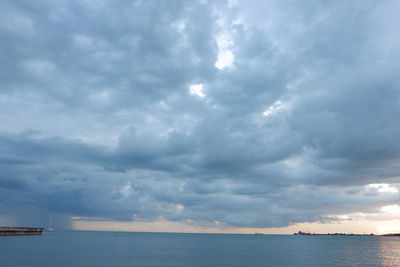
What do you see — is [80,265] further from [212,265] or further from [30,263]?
[212,265]

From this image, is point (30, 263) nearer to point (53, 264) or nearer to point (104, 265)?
point (53, 264)

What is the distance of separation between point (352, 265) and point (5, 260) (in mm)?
101697

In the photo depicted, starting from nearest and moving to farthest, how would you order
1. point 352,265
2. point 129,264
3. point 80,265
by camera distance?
point 80,265
point 129,264
point 352,265

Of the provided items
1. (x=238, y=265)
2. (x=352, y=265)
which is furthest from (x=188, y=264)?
(x=352, y=265)

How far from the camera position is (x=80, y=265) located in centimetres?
8538

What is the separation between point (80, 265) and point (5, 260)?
80.0ft

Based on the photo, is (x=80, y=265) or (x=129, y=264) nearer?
(x=80, y=265)

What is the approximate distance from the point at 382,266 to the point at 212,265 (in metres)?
54.0

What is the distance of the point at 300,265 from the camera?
94.4 meters

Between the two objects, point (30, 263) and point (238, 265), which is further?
point (238, 265)

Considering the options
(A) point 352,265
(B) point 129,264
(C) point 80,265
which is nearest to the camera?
(C) point 80,265

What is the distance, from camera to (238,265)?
92.8 m

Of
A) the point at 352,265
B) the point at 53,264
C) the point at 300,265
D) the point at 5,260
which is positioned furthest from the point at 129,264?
the point at 352,265

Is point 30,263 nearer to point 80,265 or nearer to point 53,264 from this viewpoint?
point 53,264
